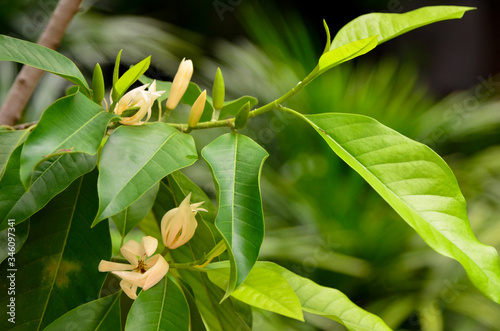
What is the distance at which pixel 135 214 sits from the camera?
40 centimetres

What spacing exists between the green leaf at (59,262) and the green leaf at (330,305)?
Result: 0.13 meters

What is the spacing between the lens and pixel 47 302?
0.34 m

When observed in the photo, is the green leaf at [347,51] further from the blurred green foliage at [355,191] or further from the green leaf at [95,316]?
the blurred green foliage at [355,191]

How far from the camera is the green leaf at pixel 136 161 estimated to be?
0.80 ft

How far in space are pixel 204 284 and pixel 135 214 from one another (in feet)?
0.28

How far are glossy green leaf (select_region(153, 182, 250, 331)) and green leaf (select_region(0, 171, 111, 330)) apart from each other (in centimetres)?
7

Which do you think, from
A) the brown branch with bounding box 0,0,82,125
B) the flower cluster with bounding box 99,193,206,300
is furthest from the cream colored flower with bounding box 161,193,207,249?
the brown branch with bounding box 0,0,82,125

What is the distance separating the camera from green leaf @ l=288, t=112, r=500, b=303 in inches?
10.9

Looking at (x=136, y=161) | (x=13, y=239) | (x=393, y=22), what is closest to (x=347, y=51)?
(x=393, y=22)

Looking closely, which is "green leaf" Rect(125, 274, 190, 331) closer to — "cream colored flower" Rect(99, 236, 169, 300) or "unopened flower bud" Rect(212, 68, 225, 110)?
"cream colored flower" Rect(99, 236, 169, 300)

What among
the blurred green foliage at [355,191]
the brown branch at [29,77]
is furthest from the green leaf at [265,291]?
the blurred green foliage at [355,191]

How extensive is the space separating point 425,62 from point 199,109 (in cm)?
251

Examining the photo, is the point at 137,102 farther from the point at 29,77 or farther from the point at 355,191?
the point at 355,191

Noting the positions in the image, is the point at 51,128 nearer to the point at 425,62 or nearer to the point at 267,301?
the point at 267,301
